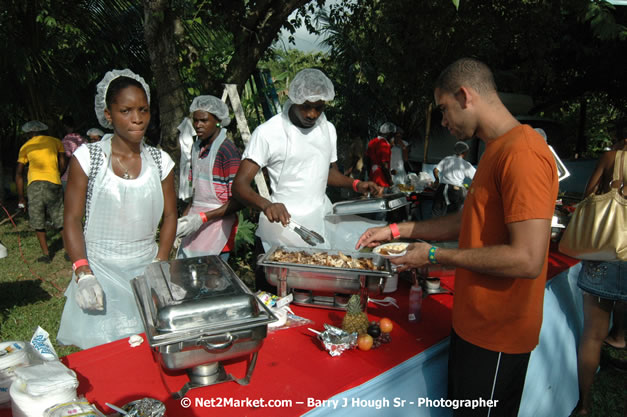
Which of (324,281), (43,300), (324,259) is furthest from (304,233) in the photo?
(43,300)

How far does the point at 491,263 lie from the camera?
123cm

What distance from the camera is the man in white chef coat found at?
2.21 meters

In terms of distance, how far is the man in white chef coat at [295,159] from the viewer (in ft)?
7.26

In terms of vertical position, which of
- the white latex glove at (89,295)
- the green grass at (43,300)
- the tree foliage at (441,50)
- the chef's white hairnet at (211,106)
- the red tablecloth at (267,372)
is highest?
the tree foliage at (441,50)

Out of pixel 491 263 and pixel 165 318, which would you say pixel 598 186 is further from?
pixel 165 318

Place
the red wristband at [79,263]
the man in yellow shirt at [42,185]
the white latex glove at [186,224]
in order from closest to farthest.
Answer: the red wristband at [79,263], the white latex glove at [186,224], the man in yellow shirt at [42,185]

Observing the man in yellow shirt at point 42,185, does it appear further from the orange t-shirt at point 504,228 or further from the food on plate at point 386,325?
the orange t-shirt at point 504,228

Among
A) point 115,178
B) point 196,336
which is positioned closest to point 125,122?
point 115,178

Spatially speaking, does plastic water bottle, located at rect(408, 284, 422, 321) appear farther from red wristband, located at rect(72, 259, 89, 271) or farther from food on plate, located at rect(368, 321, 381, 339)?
red wristband, located at rect(72, 259, 89, 271)

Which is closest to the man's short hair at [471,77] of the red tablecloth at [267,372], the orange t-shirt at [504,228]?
the orange t-shirt at [504,228]

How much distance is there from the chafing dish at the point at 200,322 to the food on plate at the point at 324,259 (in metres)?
0.62

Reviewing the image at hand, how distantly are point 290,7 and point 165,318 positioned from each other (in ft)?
11.6

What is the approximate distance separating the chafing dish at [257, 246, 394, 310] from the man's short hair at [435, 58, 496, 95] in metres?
0.83

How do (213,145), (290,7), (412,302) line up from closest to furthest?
(412,302) → (213,145) → (290,7)
